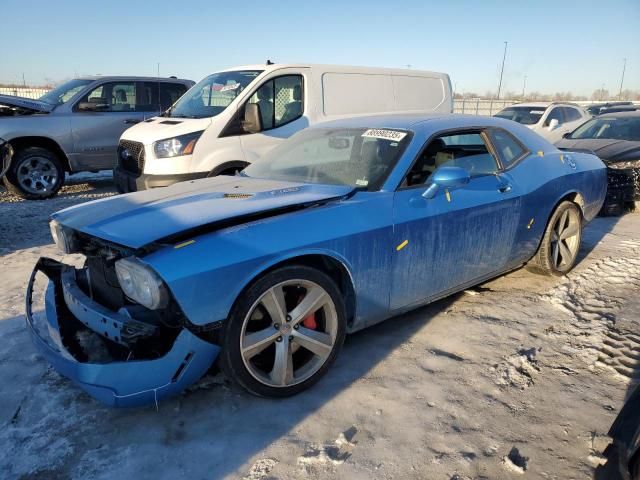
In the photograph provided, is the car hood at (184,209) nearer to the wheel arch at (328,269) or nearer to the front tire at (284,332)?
the wheel arch at (328,269)

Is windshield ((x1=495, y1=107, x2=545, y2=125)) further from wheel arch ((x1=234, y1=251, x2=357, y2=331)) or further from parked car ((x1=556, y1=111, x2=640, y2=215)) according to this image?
wheel arch ((x1=234, y1=251, x2=357, y2=331))

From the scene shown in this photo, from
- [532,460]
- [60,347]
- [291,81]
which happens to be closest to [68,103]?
[291,81]

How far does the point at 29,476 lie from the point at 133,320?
0.78 metres

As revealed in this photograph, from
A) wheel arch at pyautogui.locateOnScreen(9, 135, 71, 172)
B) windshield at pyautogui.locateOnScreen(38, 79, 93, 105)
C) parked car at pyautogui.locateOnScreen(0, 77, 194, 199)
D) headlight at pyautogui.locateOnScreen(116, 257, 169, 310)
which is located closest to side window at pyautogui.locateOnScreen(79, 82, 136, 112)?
parked car at pyautogui.locateOnScreen(0, 77, 194, 199)

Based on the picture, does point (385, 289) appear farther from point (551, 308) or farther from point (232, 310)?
point (551, 308)

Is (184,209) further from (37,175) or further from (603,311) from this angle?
(37,175)

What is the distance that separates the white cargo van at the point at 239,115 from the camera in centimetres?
612

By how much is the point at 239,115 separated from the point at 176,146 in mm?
862

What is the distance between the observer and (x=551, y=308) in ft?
13.2

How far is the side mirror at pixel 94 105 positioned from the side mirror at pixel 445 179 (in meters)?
7.18

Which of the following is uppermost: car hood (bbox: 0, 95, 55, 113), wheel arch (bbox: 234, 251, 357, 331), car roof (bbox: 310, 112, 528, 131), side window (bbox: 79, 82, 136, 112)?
side window (bbox: 79, 82, 136, 112)

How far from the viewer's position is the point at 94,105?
8.60 metres

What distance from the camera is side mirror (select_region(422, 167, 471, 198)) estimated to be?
3.22 metres

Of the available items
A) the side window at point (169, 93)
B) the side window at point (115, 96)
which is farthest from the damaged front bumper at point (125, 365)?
the side window at point (169, 93)
